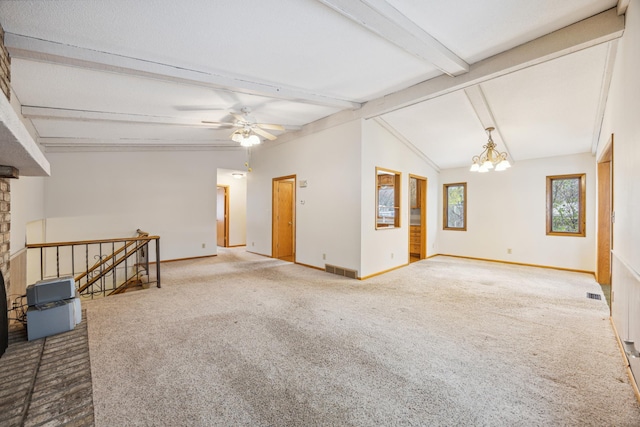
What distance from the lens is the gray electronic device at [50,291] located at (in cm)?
240

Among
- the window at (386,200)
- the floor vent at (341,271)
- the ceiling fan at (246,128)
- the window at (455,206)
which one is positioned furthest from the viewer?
the window at (455,206)

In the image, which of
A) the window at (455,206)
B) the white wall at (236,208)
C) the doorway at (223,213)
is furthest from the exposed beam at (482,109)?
the doorway at (223,213)

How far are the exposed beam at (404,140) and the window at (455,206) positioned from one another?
0.73 m

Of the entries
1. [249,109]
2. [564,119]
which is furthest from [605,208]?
[249,109]

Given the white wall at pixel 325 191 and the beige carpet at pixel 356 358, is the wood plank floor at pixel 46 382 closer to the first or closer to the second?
the beige carpet at pixel 356 358

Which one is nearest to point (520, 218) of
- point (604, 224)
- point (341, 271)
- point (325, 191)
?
point (604, 224)

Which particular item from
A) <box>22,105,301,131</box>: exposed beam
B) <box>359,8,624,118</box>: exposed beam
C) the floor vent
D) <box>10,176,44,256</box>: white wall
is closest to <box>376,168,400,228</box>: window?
the floor vent

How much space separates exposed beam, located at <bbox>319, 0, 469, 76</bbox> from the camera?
226 centimetres

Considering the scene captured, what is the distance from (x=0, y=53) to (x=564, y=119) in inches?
263

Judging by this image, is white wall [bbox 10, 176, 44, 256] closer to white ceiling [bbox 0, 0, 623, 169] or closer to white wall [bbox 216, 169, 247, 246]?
white ceiling [bbox 0, 0, 623, 169]

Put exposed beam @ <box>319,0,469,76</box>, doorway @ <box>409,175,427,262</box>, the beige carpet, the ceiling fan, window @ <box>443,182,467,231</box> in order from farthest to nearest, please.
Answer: window @ <box>443,182,467,231</box>, doorway @ <box>409,175,427,262</box>, the ceiling fan, exposed beam @ <box>319,0,469,76</box>, the beige carpet

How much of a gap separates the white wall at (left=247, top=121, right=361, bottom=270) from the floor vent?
79 millimetres

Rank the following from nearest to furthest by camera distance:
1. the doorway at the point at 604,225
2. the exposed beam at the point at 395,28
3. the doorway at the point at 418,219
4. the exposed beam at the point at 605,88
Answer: the exposed beam at the point at 395,28 < the exposed beam at the point at 605,88 < the doorway at the point at 604,225 < the doorway at the point at 418,219

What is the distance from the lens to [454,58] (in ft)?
10.4
